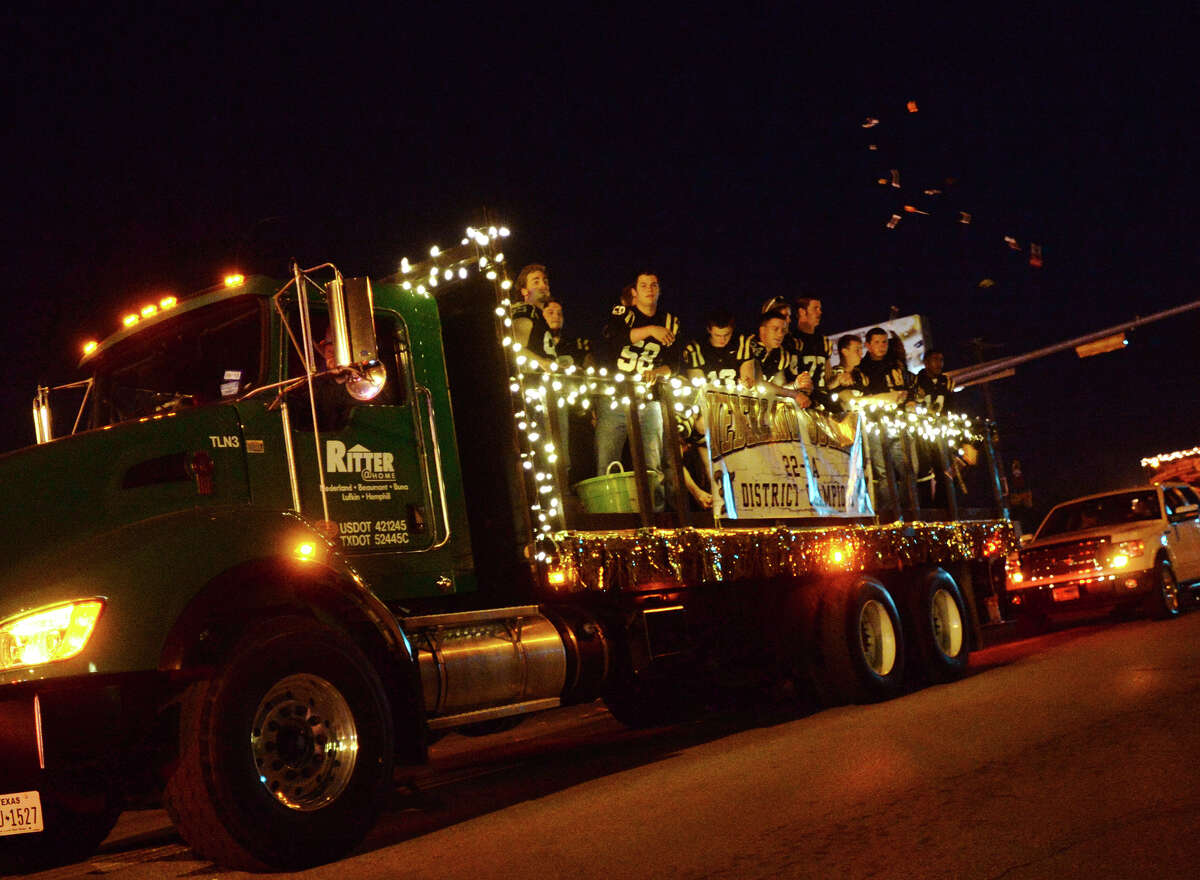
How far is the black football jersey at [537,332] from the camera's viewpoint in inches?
345

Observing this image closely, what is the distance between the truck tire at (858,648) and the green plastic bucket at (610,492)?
245cm

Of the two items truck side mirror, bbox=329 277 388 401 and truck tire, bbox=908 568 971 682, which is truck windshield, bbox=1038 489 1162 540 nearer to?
truck tire, bbox=908 568 971 682

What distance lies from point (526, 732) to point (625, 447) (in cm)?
400

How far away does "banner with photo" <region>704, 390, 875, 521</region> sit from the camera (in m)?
9.47

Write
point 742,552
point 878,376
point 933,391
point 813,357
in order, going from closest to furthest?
point 742,552, point 813,357, point 878,376, point 933,391

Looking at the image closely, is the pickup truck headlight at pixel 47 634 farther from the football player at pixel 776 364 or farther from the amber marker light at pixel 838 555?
the amber marker light at pixel 838 555

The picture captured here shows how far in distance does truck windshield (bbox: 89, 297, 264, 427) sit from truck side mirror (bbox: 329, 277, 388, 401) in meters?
0.74

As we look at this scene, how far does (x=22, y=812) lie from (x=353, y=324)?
2.57 metres

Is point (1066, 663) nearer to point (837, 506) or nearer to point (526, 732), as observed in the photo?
point (837, 506)

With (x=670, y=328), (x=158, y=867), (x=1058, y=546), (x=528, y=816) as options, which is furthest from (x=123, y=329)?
(x=1058, y=546)

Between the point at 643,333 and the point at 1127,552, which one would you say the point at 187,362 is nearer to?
the point at 643,333

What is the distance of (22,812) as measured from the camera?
4852 mm

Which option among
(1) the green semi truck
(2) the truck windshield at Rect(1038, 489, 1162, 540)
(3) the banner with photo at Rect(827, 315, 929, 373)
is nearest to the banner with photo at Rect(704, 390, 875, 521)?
(1) the green semi truck

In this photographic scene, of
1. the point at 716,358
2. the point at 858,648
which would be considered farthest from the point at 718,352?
the point at 858,648
